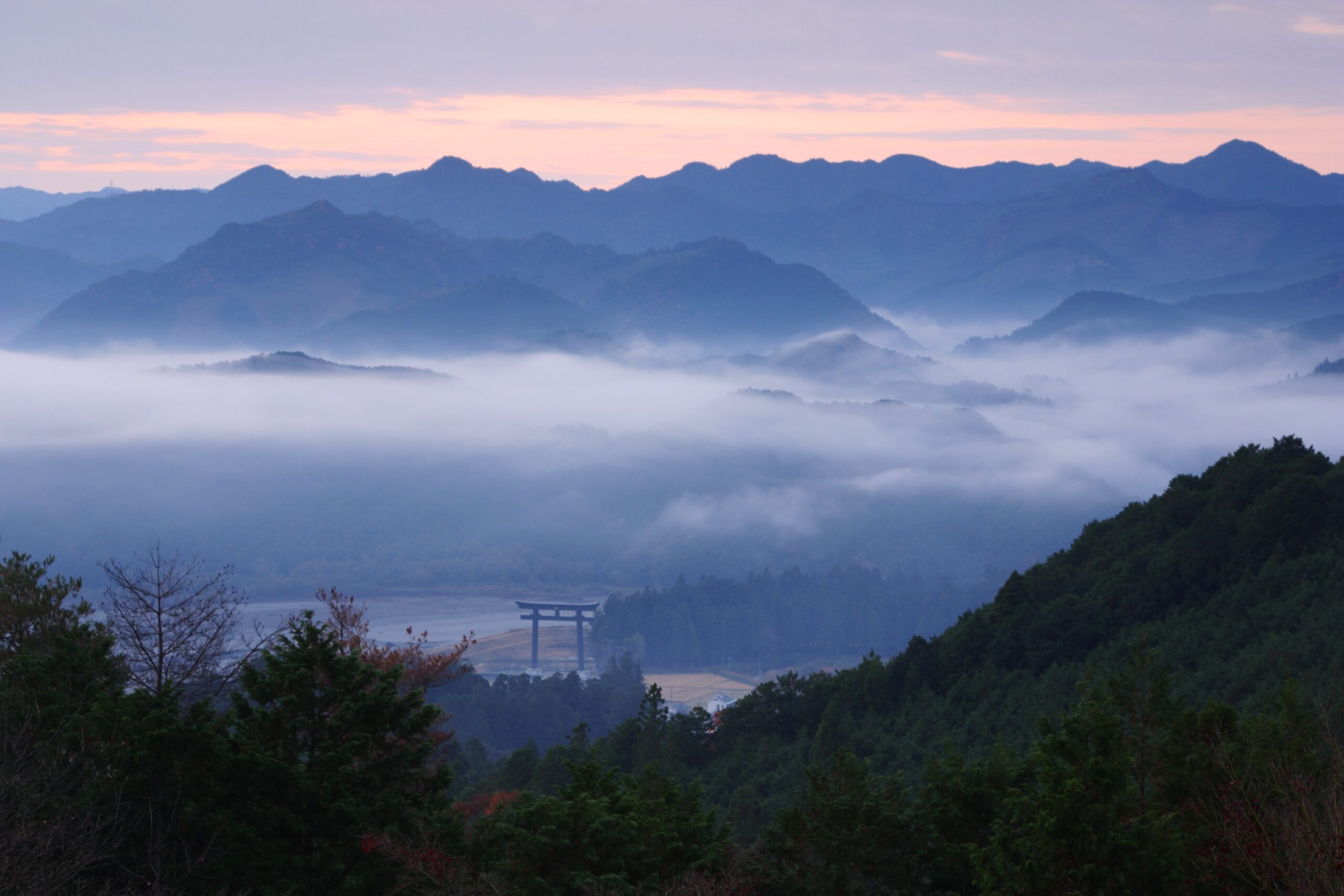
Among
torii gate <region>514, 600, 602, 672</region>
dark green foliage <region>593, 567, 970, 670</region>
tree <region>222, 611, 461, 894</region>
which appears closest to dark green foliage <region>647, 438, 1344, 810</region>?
tree <region>222, 611, 461, 894</region>

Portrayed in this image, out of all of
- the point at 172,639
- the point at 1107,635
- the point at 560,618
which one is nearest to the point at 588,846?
the point at 172,639

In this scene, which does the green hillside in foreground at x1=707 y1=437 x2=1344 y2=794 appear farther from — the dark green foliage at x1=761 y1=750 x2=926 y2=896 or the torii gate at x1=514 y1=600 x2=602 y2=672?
the torii gate at x1=514 y1=600 x2=602 y2=672

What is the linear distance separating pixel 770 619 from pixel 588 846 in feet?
384

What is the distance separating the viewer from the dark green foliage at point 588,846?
15969mm

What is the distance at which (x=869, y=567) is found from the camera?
173 m

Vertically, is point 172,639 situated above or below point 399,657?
above

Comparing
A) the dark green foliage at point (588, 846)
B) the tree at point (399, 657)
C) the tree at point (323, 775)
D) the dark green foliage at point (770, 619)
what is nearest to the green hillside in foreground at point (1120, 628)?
the tree at point (399, 657)

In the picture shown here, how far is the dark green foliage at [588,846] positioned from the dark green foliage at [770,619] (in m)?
106

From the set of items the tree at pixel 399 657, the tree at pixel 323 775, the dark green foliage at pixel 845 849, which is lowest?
the dark green foliage at pixel 845 849

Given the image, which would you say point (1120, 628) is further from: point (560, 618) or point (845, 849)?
point (560, 618)

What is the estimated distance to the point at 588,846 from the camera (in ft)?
53.2

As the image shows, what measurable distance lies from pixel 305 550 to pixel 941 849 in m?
181

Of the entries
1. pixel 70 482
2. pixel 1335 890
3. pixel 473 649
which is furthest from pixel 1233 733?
pixel 70 482

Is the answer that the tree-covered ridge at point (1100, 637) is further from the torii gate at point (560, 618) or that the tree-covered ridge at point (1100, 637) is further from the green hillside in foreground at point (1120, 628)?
the torii gate at point (560, 618)
